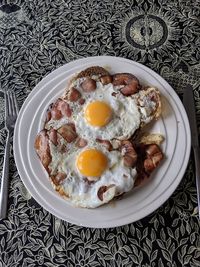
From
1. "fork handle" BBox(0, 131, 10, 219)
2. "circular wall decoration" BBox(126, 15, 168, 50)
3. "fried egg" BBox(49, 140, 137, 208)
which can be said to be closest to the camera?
"fried egg" BBox(49, 140, 137, 208)

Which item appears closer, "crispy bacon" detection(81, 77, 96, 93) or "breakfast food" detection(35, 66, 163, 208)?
"breakfast food" detection(35, 66, 163, 208)

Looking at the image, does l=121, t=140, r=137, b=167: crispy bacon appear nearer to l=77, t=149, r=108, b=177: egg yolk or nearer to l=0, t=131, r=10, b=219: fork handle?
l=77, t=149, r=108, b=177: egg yolk

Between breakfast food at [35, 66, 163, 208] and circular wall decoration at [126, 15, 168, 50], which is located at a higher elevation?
circular wall decoration at [126, 15, 168, 50]

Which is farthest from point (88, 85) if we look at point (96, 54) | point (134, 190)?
point (134, 190)

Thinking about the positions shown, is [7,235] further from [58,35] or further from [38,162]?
[58,35]

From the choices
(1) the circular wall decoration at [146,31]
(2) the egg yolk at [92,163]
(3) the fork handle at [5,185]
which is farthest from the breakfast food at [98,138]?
(1) the circular wall decoration at [146,31]

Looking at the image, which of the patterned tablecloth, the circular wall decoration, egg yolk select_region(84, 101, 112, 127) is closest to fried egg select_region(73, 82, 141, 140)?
egg yolk select_region(84, 101, 112, 127)

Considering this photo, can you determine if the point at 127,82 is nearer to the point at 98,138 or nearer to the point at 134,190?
the point at 98,138

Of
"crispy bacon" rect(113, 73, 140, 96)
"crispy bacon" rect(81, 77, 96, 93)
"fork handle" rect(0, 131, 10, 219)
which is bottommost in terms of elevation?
"fork handle" rect(0, 131, 10, 219)
